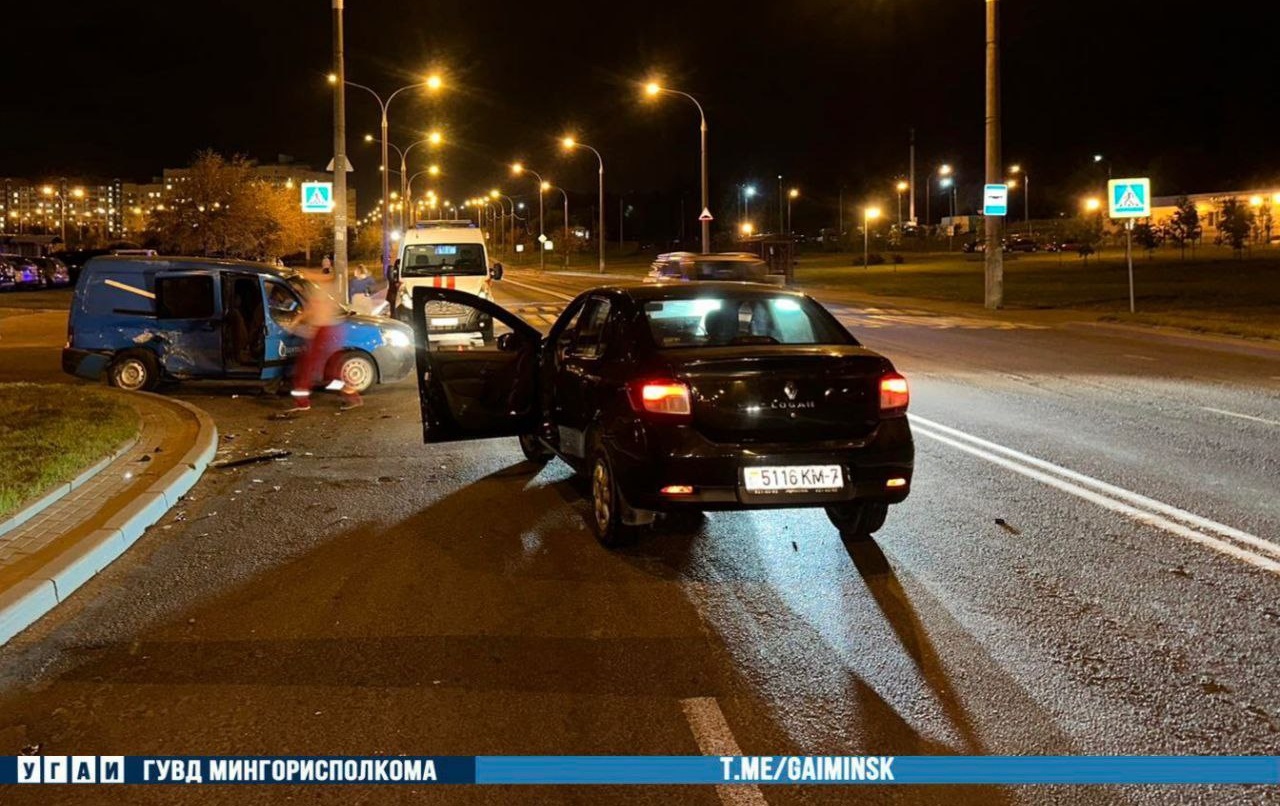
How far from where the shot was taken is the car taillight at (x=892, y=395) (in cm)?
651

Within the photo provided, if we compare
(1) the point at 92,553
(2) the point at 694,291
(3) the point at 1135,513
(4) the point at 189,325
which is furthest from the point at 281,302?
(3) the point at 1135,513

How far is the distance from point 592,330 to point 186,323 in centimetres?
833

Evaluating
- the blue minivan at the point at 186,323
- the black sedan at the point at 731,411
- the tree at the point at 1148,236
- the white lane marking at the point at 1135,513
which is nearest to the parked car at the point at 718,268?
the blue minivan at the point at 186,323

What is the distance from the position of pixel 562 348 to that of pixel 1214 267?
48404 mm

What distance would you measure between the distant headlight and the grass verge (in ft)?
10.8

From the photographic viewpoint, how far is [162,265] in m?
14.1

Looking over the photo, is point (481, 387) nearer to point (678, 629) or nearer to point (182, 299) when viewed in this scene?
point (678, 629)

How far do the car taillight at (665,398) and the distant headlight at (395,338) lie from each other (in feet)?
29.3

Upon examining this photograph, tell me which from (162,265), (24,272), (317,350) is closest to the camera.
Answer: (162,265)

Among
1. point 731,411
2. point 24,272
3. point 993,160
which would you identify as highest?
point 993,160

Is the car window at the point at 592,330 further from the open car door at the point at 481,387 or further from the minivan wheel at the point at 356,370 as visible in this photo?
the minivan wheel at the point at 356,370

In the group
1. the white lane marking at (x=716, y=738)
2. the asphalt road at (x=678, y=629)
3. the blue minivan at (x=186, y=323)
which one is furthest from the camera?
the blue minivan at (x=186, y=323)

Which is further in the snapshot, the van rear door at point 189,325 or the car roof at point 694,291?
the van rear door at point 189,325

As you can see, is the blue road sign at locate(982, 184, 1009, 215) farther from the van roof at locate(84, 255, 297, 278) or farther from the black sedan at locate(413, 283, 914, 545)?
the black sedan at locate(413, 283, 914, 545)
